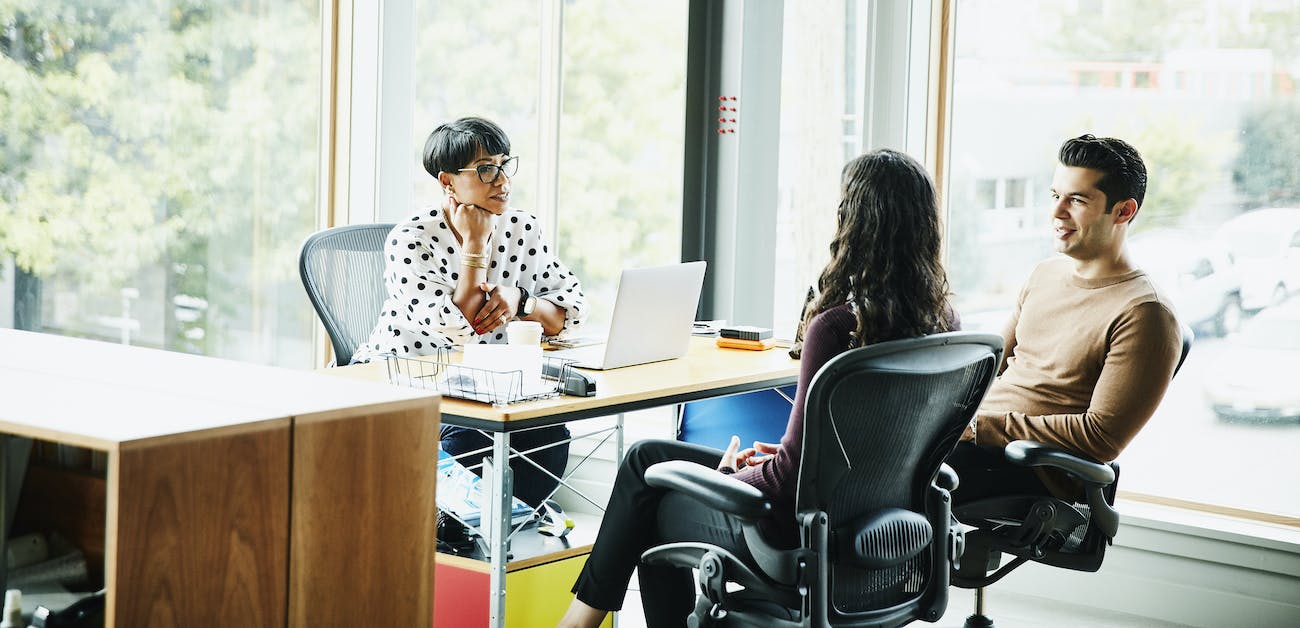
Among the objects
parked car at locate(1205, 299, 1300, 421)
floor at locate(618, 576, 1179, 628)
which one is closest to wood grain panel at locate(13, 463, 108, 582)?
floor at locate(618, 576, 1179, 628)

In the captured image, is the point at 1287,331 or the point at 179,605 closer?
the point at 179,605

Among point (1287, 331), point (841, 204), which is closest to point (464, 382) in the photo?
point (841, 204)

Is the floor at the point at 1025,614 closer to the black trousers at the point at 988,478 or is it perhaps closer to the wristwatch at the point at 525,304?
the black trousers at the point at 988,478

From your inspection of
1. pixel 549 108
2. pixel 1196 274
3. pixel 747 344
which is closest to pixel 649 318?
pixel 747 344

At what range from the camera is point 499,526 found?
2.30 metres

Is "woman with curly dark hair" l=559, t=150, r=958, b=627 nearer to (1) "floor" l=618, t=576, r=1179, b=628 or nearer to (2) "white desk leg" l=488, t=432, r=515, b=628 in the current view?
(2) "white desk leg" l=488, t=432, r=515, b=628

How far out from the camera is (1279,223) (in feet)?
10.8

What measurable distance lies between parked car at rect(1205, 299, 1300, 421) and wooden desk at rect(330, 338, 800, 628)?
1252 mm

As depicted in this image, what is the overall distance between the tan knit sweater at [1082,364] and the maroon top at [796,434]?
2.42ft

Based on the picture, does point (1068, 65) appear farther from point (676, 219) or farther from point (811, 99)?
point (676, 219)

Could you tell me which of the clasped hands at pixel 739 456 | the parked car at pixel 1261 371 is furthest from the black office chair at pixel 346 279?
the parked car at pixel 1261 371

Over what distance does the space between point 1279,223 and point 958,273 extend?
2.90 ft

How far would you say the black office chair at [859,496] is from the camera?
1.93 metres

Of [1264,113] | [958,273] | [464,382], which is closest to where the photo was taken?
[464,382]
